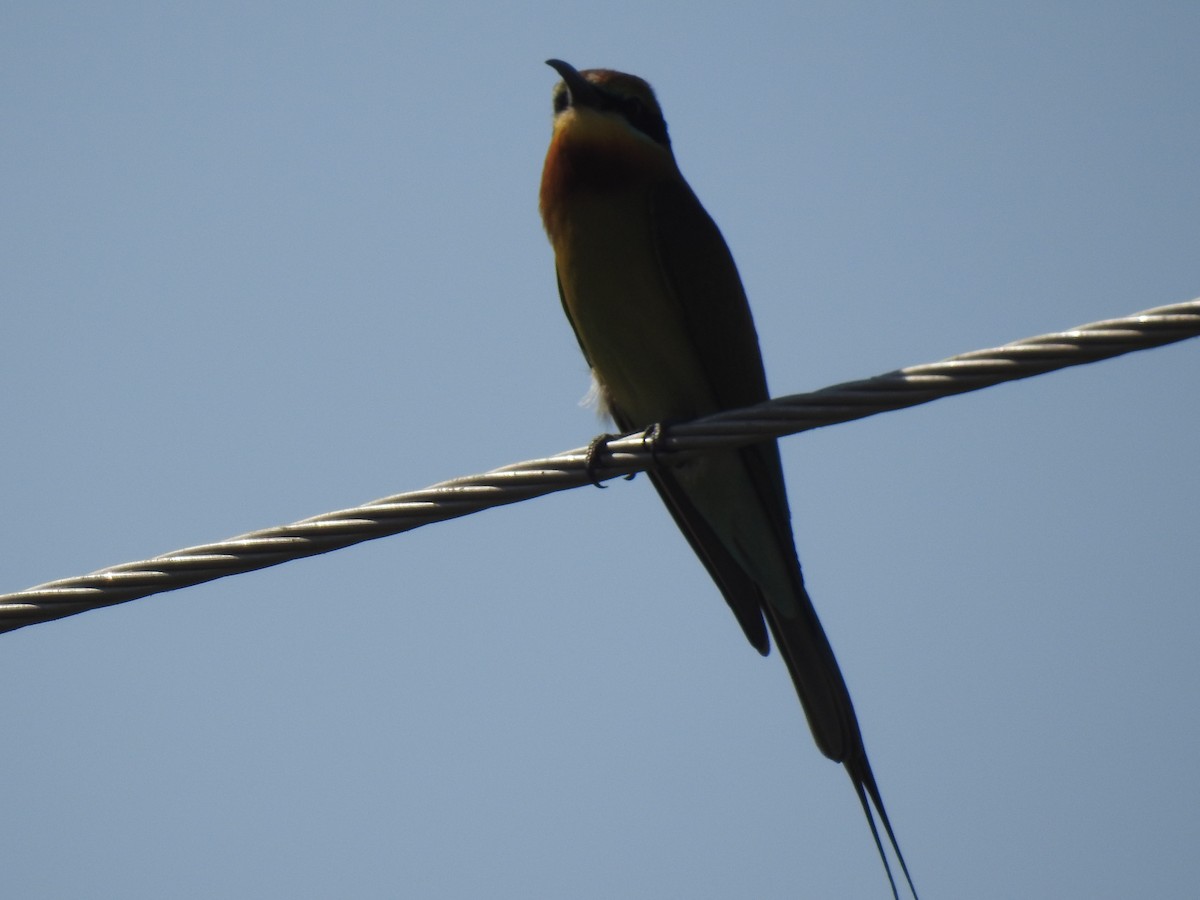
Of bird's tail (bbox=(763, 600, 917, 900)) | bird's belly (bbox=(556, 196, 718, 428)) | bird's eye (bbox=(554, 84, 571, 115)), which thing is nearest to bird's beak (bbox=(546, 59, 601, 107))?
bird's eye (bbox=(554, 84, 571, 115))

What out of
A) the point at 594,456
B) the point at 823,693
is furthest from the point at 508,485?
the point at 823,693

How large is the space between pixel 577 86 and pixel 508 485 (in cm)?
199

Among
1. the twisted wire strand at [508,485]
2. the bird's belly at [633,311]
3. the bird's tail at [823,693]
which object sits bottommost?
the bird's tail at [823,693]

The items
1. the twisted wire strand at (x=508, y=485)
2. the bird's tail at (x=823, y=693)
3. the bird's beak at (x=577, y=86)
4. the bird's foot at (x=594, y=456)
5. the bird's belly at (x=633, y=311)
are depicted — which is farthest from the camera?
the bird's beak at (x=577, y=86)

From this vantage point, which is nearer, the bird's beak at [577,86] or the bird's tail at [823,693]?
the bird's tail at [823,693]

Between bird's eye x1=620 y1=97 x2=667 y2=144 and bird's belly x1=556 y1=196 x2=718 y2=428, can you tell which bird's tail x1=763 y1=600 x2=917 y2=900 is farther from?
bird's eye x1=620 y1=97 x2=667 y2=144

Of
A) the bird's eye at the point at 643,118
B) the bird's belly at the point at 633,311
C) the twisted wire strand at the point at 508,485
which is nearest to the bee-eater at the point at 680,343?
the bird's belly at the point at 633,311

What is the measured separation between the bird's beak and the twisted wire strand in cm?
181

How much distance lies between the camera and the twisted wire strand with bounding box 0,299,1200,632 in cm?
210

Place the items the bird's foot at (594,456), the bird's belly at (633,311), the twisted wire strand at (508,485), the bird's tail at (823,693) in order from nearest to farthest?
the twisted wire strand at (508,485), the bird's foot at (594,456), the bird's tail at (823,693), the bird's belly at (633,311)

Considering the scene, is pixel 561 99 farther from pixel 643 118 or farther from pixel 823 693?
pixel 823 693

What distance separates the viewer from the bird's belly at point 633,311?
12.0ft

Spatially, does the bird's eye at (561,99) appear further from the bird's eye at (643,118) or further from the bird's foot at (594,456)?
the bird's foot at (594,456)

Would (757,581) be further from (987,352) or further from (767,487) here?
(987,352)
